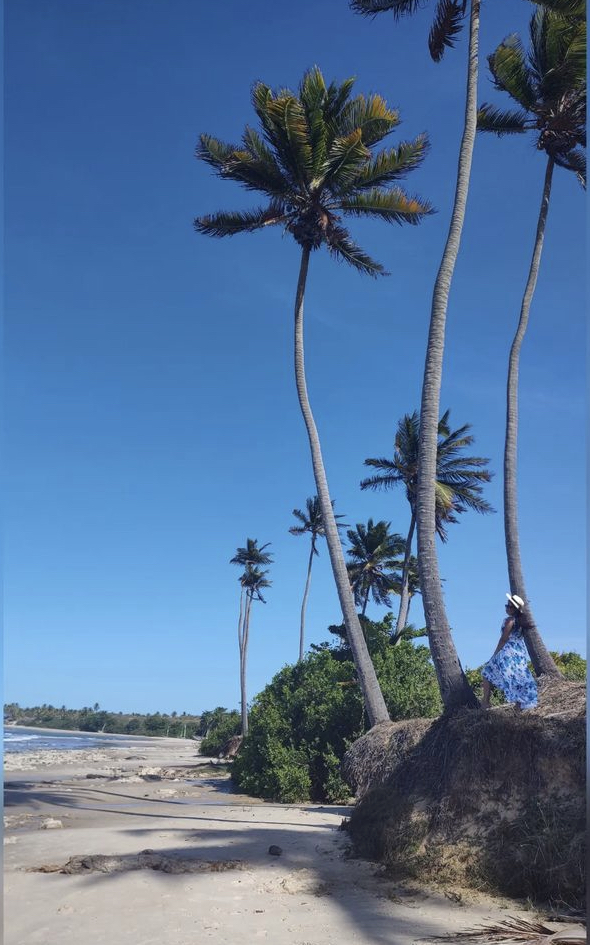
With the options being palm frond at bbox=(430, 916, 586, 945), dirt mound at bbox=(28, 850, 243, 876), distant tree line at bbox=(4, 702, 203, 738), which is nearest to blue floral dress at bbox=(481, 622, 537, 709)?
palm frond at bbox=(430, 916, 586, 945)

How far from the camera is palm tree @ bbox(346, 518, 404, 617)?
41.3 meters

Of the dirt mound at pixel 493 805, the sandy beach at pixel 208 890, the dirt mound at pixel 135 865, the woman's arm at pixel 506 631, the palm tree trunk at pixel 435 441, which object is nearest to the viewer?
the sandy beach at pixel 208 890

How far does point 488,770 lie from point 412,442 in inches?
1038

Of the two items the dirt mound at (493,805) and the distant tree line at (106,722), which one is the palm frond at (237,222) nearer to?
the dirt mound at (493,805)

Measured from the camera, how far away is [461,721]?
32.0 ft

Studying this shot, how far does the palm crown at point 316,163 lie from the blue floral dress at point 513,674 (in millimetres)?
12400

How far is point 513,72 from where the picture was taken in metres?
17.0

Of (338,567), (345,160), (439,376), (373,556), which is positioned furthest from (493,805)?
(373,556)

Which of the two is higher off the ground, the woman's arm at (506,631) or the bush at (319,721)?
the woman's arm at (506,631)

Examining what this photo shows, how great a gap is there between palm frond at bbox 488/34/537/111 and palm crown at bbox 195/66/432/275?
2.30 m

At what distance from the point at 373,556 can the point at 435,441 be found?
28927 mm

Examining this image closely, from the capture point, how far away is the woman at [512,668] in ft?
30.7

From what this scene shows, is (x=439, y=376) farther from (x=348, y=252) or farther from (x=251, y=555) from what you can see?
(x=251, y=555)

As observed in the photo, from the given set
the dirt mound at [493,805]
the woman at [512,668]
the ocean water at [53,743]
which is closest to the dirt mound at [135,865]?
the dirt mound at [493,805]
